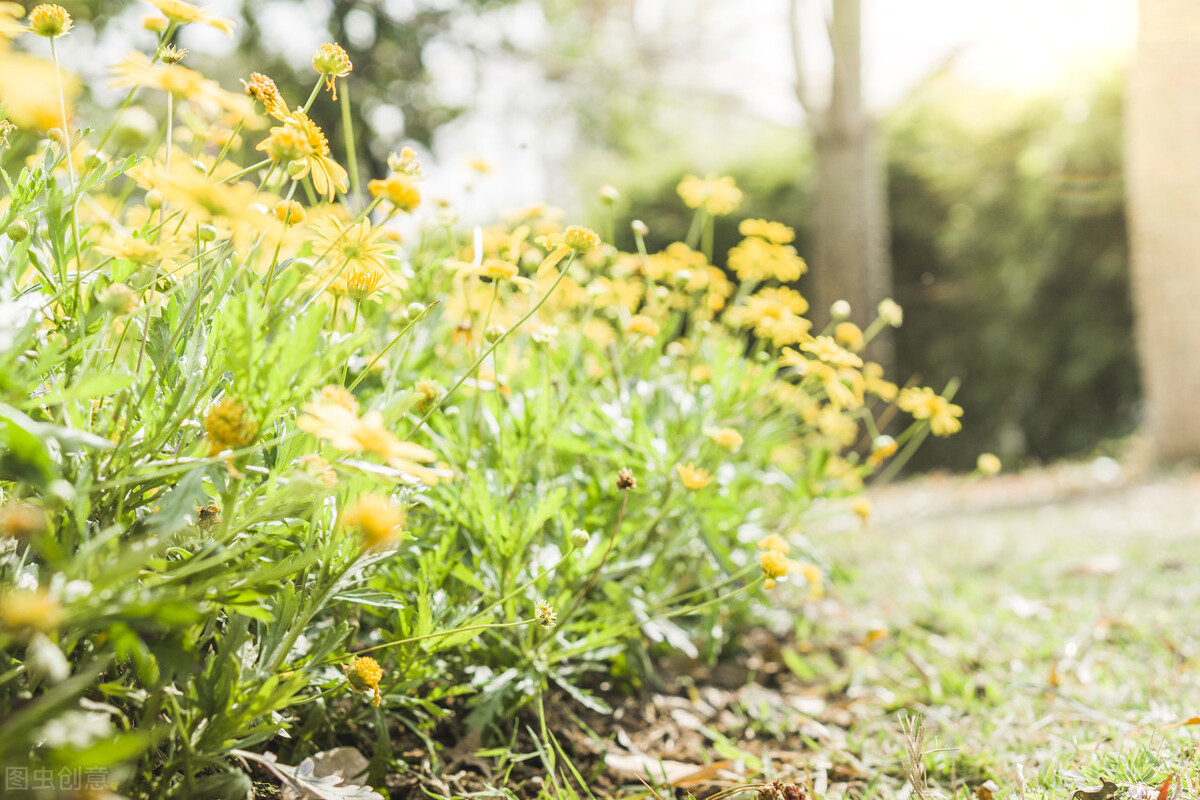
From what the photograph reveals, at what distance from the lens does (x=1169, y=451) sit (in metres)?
4.46

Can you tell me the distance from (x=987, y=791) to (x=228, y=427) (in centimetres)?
104

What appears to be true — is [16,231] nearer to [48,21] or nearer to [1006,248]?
[48,21]

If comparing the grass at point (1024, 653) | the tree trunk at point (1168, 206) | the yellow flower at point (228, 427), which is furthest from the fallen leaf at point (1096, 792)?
the tree trunk at point (1168, 206)

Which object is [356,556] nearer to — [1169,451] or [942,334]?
[1169,451]

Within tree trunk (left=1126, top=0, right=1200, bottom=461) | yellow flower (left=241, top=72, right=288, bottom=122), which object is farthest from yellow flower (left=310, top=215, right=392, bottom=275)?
tree trunk (left=1126, top=0, right=1200, bottom=461)

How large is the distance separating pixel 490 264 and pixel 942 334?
6.43m

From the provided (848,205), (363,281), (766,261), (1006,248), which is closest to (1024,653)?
(766,261)

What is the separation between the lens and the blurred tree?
4.21 m

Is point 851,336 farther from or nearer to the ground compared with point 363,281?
nearer to the ground

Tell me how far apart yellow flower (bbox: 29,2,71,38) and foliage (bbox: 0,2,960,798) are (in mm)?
81

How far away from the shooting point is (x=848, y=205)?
446 cm

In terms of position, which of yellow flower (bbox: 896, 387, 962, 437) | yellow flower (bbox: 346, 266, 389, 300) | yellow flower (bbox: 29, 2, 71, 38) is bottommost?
yellow flower (bbox: 896, 387, 962, 437)

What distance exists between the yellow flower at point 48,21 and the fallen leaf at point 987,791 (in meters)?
1.40

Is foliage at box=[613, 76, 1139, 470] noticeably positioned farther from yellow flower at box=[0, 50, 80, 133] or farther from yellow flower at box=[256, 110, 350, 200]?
yellow flower at box=[0, 50, 80, 133]
